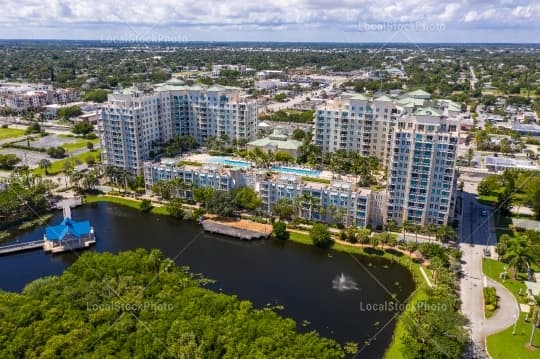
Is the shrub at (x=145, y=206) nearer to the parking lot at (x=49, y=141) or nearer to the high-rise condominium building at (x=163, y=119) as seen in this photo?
the high-rise condominium building at (x=163, y=119)

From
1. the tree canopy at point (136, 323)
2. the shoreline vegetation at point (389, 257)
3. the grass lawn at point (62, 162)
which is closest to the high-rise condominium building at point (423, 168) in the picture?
A: the shoreline vegetation at point (389, 257)

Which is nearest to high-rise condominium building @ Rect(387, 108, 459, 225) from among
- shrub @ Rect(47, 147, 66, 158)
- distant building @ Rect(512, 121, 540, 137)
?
distant building @ Rect(512, 121, 540, 137)

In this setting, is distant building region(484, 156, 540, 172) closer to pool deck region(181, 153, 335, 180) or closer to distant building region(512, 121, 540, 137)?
distant building region(512, 121, 540, 137)

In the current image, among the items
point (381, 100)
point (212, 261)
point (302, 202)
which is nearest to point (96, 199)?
point (212, 261)

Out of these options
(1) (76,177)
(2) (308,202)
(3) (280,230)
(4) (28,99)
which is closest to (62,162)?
(1) (76,177)

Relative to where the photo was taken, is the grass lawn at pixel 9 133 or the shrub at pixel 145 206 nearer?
the shrub at pixel 145 206

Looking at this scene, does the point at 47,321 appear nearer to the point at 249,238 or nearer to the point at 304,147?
the point at 249,238
